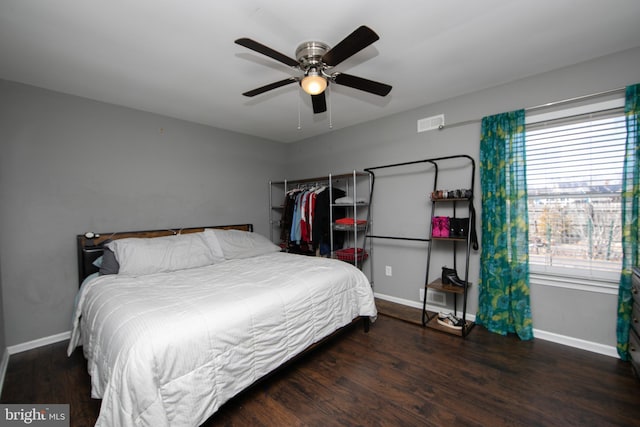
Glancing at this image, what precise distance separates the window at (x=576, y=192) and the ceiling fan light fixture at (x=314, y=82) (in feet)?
6.84

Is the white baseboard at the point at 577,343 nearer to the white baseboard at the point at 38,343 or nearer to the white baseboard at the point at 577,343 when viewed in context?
the white baseboard at the point at 577,343

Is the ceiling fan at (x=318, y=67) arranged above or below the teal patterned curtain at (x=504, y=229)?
above

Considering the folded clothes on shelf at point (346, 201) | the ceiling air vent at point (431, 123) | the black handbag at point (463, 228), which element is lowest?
the black handbag at point (463, 228)

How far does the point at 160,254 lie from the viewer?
8.20 feet

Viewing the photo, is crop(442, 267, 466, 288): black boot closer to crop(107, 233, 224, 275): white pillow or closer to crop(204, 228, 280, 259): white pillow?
crop(204, 228, 280, 259): white pillow

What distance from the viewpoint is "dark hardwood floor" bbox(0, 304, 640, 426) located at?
1.57 meters

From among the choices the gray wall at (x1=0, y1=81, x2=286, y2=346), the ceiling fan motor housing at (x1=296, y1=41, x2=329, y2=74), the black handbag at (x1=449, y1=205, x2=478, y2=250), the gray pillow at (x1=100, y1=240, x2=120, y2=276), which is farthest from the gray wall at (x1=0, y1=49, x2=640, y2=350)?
the ceiling fan motor housing at (x1=296, y1=41, x2=329, y2=74)

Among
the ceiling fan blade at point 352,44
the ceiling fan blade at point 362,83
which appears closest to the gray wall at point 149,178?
the ceiling fan blade at point 362,83

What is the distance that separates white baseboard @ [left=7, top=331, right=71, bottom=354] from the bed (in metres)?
0.65

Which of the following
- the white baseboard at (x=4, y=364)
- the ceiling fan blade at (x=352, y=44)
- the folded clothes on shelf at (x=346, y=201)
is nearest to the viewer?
the ceiling fan blade at (x=352, y=44)

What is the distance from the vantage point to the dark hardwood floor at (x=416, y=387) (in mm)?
1568

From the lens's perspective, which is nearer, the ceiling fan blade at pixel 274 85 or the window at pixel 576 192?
the ceiling fan blade at pixel 274 85

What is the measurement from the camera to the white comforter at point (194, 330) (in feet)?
4.00

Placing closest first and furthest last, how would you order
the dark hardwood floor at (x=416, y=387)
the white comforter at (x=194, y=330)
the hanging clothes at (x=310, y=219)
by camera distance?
1. the white comforter at (x=194, y=330)
2. the dark hardwood floor at (x=416, y=387)
3. the hanging clothes at (x=310, y=219)
